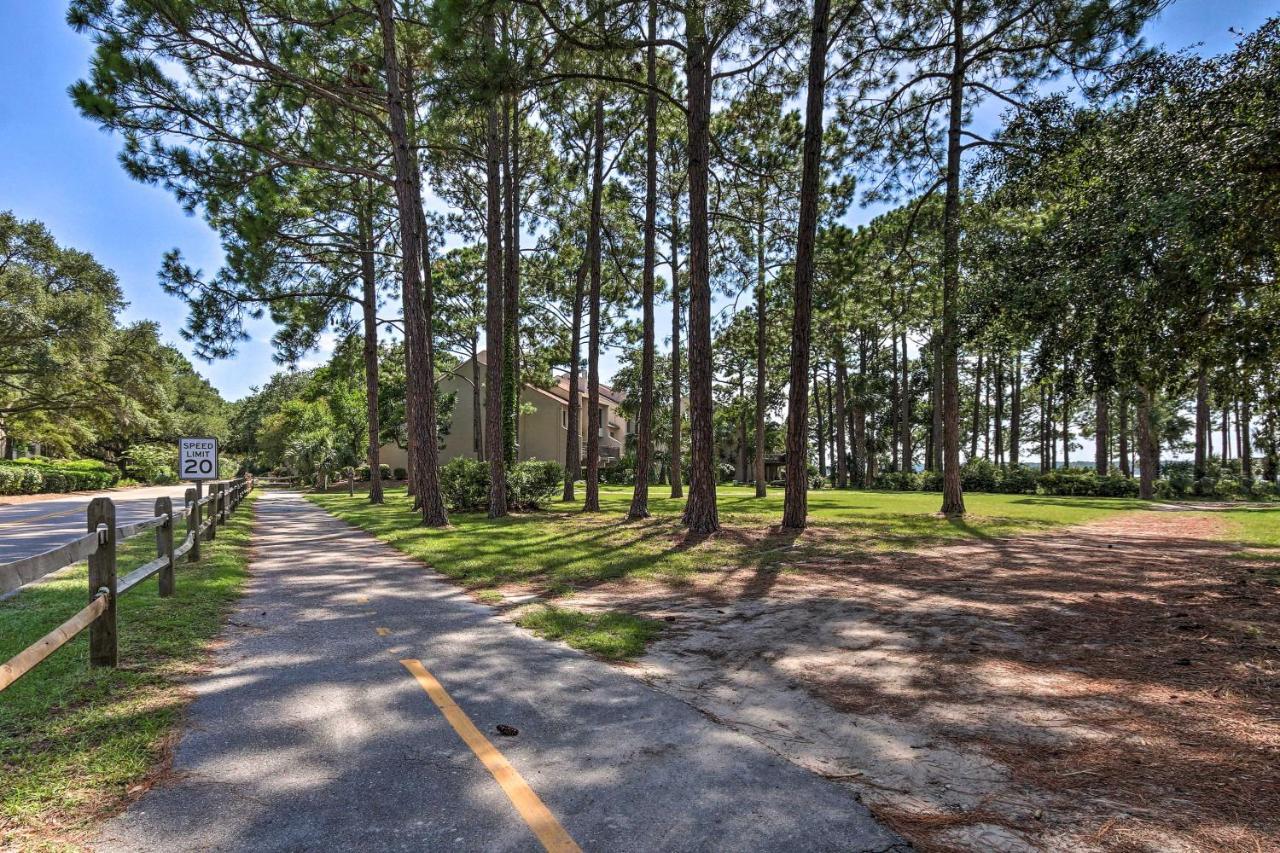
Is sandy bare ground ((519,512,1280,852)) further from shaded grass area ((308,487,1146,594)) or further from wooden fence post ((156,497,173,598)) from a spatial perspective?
wooden fence post ((156,497,173,598))

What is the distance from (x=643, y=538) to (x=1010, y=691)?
911cm

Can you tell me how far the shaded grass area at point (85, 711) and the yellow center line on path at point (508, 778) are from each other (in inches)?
56.3

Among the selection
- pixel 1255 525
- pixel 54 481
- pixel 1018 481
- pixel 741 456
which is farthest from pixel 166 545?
pixel 741 456

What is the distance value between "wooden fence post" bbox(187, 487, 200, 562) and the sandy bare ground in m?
5.68

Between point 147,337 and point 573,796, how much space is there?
44.2 m

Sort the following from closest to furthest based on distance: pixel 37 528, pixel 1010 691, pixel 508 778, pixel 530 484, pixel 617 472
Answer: pixel 508 778
pixel 1010 691
pixel 37 528
pixel 530 484
pixel 617 472

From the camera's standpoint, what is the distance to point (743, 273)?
20.8 meters

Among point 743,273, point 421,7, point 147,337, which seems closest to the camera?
point 421,7

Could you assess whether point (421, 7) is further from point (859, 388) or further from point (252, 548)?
point (859, 388)

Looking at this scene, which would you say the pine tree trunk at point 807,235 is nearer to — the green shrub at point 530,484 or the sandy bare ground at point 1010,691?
the sandy bare ground at point 1010,691

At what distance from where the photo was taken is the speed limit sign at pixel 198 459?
10.6m

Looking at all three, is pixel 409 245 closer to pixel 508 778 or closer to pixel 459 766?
pixel 459 766

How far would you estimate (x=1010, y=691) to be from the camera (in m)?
4.36

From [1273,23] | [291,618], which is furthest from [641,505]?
[1273,23]
